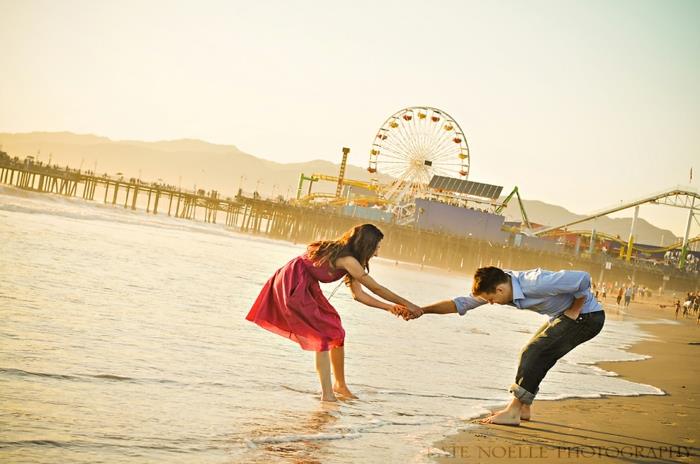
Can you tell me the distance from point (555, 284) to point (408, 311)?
1227mm

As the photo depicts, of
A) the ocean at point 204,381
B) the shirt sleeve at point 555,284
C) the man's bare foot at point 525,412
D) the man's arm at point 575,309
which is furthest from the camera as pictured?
the man's bare foot at point 525,412

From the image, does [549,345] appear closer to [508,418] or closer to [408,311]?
[508,418]

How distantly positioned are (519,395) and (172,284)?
7.53 meters

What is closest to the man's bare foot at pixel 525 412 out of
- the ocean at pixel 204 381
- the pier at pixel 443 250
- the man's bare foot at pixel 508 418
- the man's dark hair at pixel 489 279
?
the man's bare foot at pixel 508 418

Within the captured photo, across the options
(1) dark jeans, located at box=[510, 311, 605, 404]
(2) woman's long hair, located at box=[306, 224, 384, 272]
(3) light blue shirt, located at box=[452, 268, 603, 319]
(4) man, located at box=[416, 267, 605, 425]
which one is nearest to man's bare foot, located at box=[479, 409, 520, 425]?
(4) man, located at box=[416, 267, 605, 425]

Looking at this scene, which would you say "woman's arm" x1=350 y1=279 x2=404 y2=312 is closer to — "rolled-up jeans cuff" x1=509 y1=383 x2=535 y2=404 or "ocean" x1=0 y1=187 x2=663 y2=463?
"ocean" x1=0 y1=187 x2=663 y2=463

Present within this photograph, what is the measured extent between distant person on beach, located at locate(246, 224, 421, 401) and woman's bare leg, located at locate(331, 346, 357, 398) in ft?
0.26

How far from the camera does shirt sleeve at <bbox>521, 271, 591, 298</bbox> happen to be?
4742 mm

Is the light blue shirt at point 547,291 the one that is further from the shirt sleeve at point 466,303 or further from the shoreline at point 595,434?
the shoreline at point 595,434

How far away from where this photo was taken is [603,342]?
13828mm

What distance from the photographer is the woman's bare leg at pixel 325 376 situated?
5.21m

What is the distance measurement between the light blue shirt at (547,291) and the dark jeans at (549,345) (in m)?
0.09

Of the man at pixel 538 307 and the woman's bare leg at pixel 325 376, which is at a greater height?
the man at pixel 538 307

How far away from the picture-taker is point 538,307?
499 cm
